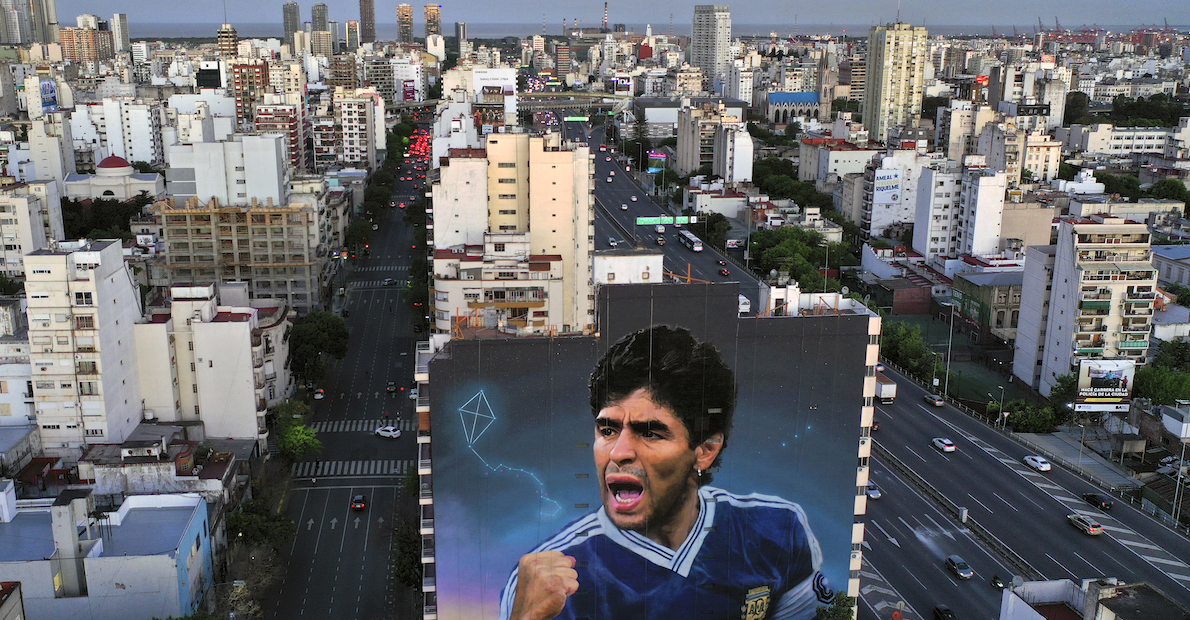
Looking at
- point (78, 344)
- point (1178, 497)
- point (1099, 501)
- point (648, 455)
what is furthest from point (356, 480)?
point (1178, 497)

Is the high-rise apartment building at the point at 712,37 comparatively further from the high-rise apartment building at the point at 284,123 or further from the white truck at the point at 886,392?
the white truck at the point at 886,392

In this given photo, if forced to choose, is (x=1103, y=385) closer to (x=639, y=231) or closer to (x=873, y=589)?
(x=873, y=589)

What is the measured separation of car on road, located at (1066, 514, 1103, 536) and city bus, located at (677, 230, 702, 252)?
36.8 meters

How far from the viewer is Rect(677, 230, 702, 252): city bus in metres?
64.8

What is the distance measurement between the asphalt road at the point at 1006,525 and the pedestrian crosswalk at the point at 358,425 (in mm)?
16485

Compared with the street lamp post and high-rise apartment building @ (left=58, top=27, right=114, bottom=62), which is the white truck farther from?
high-rise apartment building @ (left=58, top=27, right=114, bottom=62)

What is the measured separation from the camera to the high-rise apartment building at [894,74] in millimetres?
104250

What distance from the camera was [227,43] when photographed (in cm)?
14375

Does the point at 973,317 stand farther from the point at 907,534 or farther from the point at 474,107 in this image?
the point at 474,107

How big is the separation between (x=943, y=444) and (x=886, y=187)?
34548mm

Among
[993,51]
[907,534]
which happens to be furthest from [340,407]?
[993,51]

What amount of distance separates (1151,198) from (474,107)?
163 feet

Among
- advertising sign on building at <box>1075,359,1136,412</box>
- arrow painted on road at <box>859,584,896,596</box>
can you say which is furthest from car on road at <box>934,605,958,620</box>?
advertising sign on building at <box>1075,359,1136,412</box>

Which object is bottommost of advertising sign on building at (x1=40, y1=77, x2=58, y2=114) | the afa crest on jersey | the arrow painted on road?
the arrow painted on road
